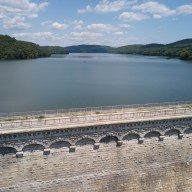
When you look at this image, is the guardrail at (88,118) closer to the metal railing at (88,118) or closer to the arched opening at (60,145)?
the metal railing at (88,118)

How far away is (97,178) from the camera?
27.1 metres

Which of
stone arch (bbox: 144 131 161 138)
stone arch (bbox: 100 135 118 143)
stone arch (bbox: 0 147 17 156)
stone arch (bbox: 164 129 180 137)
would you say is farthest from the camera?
stone arch (bbox: 164 129 180 137)

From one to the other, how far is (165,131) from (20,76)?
6370 centimetres

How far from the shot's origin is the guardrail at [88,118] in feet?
79.5

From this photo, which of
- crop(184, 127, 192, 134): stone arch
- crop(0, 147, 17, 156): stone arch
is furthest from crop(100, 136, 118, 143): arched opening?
crop(0, 147, 17, 156): stone arch

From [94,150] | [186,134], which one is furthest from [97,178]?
[186,134]

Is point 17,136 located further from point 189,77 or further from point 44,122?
point 189,77

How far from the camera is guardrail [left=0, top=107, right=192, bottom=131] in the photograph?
79.5 feet

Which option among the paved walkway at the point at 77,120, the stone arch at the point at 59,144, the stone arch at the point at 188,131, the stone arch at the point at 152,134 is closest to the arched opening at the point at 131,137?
the stone arch at the point at 152,134

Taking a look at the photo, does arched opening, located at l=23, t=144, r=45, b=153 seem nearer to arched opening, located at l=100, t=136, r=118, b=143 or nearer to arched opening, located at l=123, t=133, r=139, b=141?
arched opening, located at l=100, t=136, r=118, b=143

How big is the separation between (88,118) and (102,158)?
3970mm

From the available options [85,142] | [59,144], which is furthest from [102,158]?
[59,144]

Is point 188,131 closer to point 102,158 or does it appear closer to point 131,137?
point 131,137

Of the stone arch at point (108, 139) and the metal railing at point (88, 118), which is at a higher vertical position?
the metal railing at point (88, 118)
